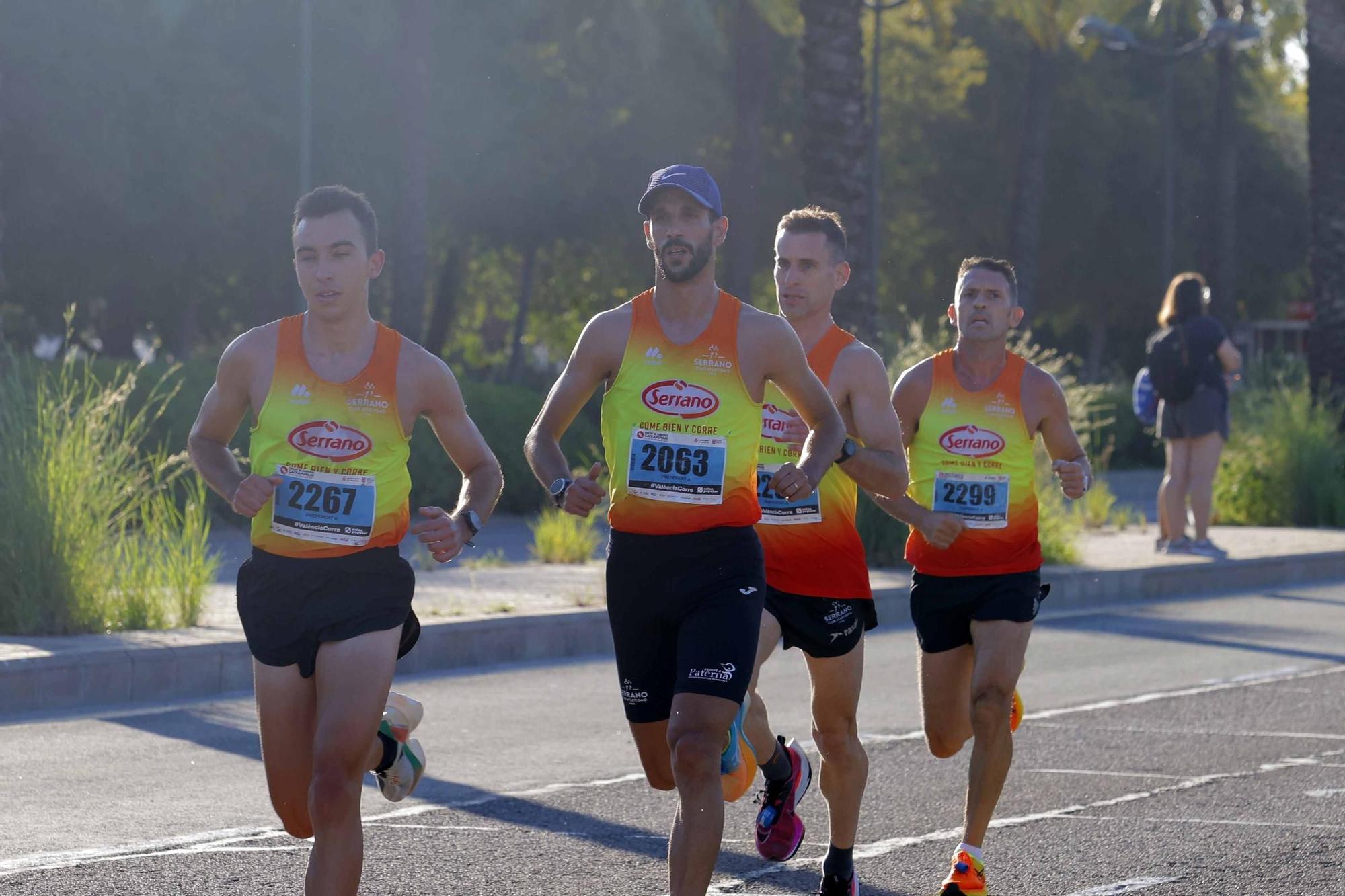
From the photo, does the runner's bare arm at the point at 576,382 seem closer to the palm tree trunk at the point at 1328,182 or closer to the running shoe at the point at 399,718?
the running shoe at the point at 399,718

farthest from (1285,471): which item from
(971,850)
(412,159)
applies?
(971,850)

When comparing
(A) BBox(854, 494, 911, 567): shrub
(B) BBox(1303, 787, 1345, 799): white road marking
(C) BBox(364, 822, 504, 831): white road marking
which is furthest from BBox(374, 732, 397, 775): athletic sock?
(A) BBox(854, 494, 911, 567): shrub

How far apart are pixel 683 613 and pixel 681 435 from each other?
0.46 meters

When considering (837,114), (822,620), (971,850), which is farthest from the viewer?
(837,114)

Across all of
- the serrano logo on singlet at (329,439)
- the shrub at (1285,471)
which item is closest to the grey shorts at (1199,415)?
the shrub at (1285,471)

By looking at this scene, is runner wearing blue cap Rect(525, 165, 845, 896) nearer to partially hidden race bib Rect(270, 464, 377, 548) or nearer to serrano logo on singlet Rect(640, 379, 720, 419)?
serrano logo on singlet Rect(640, 379, 720, 419)

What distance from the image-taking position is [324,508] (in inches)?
194

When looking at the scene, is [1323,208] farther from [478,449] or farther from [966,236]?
[966,236]

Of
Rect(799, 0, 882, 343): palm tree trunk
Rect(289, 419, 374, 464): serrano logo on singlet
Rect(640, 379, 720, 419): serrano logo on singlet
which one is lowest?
Rect(289, 419, 374, 464): serrano logo on singlet

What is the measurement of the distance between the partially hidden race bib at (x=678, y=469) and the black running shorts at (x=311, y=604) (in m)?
0.68

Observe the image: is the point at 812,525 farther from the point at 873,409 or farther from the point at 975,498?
the point at 975,498

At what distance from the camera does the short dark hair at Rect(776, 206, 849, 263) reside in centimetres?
621

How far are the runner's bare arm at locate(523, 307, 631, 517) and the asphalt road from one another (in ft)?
4.41

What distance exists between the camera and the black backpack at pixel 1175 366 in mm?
15797
